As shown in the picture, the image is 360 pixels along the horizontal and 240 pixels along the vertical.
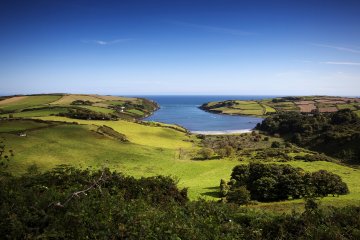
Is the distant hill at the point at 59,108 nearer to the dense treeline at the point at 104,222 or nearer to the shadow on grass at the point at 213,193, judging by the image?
the shadow on grass at the point at 213,193

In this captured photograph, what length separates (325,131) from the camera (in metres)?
111

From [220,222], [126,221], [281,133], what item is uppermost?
[126,221]

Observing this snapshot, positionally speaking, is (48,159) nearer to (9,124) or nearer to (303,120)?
(9,124)

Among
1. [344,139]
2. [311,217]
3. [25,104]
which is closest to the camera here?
[311,217]

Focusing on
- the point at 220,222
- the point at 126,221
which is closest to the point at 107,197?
the point at 126,221

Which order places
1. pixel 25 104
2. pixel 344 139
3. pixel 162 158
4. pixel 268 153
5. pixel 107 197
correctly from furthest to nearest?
1. pixel 25 104
2. pixel 344 139
3. pixel 268 153
4. pixel 162 158
5. pixel 107 197

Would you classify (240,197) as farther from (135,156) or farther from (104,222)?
(135,156)

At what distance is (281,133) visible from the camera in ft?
425

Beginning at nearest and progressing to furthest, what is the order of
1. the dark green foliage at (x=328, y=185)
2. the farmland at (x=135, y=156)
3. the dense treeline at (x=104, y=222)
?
the dense treeline at (x=104, y=222), the dark green foliage at (x=328, y=185), the farmland at (x=135, y=156)

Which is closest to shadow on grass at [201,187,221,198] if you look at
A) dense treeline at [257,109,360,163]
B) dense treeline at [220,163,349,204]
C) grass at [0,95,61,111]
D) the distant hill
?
dense treeline at [220,163,349,204]

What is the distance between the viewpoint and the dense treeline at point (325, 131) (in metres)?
85.7

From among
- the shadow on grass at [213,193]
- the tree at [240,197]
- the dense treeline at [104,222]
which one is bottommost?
the shadow on grass at [213,193]

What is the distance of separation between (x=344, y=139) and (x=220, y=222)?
274 ft

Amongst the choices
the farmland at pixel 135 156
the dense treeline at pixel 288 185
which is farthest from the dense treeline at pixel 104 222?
the dense treeline at pixel 288 185
